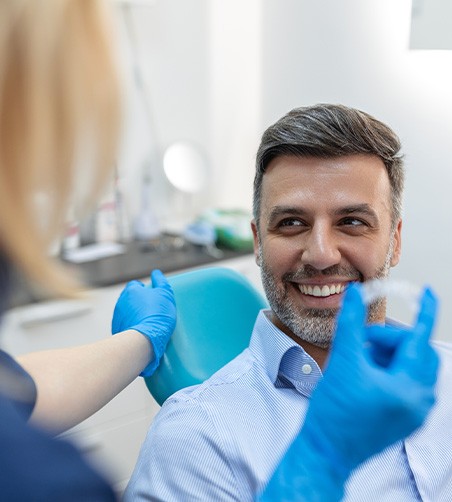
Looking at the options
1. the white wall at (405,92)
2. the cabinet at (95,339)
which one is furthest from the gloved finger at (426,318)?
the white wall at (405,92)

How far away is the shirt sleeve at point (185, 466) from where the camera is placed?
118cm

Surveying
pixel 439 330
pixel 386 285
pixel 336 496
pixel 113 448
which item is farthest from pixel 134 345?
pixel 439 330

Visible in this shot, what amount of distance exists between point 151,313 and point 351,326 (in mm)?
723

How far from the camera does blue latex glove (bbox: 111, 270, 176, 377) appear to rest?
154 centimetres

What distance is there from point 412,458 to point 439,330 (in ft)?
3.90

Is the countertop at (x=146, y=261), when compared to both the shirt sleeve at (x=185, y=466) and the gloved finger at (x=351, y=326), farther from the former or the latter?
the gloved finger at (x=351, y=326)

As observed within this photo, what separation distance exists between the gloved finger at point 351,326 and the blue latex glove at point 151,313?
654mm

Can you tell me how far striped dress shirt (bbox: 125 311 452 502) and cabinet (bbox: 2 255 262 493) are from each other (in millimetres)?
835

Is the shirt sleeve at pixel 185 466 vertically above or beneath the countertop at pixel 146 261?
above

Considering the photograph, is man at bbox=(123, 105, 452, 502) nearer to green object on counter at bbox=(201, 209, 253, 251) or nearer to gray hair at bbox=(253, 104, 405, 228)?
gray hair at bbox=(253, 104, 405, 228)

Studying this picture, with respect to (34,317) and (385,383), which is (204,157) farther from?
(385,383)

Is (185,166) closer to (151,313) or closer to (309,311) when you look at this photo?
(151,313)

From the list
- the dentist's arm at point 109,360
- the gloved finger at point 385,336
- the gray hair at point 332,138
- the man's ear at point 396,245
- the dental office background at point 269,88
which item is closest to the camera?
the gloved finger at point 385,336

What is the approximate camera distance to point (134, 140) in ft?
9.60
